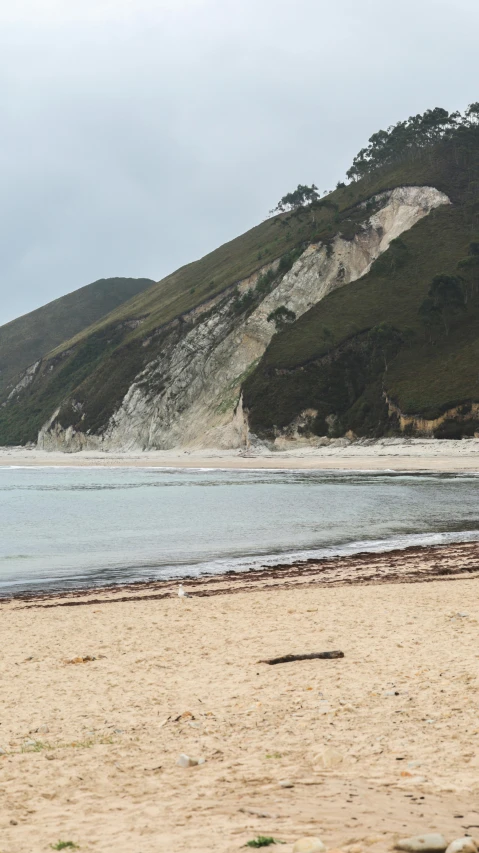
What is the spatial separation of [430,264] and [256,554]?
8309 cm

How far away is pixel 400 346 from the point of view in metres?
88.2

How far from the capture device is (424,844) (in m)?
3.76

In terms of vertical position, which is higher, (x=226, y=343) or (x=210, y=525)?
(x=226, y=343)

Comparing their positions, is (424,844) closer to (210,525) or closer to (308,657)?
(308,657)

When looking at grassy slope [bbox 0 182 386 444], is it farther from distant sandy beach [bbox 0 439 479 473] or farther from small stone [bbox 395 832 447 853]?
small stone [bbox 395 832 447 853]

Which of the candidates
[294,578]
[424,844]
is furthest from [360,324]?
[424,844]

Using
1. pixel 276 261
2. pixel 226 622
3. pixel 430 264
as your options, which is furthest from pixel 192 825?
pixel 276 261

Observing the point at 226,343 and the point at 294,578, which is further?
the point at 226,343

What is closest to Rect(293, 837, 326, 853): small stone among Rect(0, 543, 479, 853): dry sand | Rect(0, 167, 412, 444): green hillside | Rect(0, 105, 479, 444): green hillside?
Rect(0, 543, 479, 853): dry sand

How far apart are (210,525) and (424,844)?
2714 cm

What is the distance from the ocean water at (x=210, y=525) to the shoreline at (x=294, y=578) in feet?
4.03

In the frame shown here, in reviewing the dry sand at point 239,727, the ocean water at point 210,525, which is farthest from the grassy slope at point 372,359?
the dry sand at point 239,727

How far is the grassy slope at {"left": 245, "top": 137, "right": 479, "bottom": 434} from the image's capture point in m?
79.6

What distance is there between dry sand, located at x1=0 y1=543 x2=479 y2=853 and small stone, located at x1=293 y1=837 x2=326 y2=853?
15 centimetres
